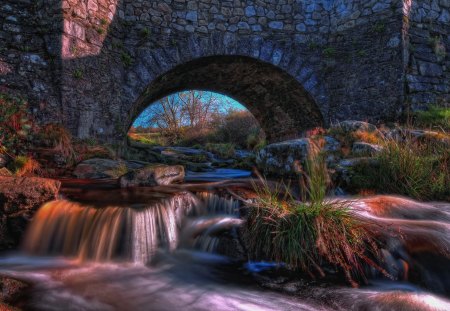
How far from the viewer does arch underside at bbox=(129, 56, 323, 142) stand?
340 inches

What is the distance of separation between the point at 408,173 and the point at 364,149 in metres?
1.12

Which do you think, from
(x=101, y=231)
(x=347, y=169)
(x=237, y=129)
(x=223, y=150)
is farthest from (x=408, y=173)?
(x=237, y=129)

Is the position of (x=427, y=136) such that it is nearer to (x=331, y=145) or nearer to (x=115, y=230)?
(x=331, y=145)

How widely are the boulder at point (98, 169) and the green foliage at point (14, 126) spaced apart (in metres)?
0.95

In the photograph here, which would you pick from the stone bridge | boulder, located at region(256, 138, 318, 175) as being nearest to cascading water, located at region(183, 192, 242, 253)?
boulder, located at region(256, 138, 318, 175)

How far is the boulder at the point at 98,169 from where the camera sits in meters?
5.82

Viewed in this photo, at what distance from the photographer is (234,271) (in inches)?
120

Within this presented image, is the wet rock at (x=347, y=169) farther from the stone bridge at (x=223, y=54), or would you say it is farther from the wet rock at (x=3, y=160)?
the wet rock at (x=3, y=160)

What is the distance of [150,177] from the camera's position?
530cm

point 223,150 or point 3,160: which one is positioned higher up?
point 223,150

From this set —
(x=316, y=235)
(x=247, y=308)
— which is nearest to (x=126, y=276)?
(x=247, y=308)

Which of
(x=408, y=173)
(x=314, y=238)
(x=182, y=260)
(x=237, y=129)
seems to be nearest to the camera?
(x=314, y=238)

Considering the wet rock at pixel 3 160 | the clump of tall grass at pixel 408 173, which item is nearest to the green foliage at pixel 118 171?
the wet rock at pixel 3 160

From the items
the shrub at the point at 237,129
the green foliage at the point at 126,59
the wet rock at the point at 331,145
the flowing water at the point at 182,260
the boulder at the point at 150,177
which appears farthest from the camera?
the shrub at the point at 237,129
